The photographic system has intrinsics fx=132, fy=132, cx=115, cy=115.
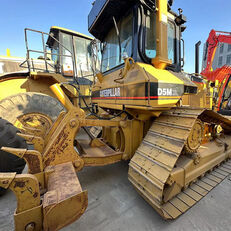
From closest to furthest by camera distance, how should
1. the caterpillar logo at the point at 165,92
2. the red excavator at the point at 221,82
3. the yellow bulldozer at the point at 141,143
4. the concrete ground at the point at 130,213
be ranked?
the yellow bulldozer at the point at 141,143
the concrete ground at the point at 130,213
the caterpillar logo at the point at 165,92
the red excavator at the point at 221,82

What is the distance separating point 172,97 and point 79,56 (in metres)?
5.06

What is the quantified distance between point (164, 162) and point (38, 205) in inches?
55.0

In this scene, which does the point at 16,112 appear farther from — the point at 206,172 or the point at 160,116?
the point at 206,172

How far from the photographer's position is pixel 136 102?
6.12 ft

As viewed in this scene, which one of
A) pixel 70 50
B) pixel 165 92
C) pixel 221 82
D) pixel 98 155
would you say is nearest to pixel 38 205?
pixel 98 155

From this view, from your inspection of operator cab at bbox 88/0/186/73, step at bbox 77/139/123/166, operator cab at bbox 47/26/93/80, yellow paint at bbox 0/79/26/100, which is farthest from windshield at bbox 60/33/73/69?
step at bbox 77/139/123/166

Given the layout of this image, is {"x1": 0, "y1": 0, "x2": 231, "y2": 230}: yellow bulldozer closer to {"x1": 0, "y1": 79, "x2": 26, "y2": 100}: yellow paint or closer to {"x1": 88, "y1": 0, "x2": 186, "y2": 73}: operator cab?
{"x1": 88, "y1": 0, "x2": 186, "y2": 73}: operator cab

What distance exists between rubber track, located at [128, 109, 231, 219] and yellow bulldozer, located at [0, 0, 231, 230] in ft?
0.04

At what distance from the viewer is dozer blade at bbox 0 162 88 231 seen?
3.45 ft

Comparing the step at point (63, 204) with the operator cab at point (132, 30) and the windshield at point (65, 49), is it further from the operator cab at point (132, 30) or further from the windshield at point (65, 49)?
the windshield at point (65, 49)

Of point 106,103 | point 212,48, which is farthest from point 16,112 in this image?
point 212,48

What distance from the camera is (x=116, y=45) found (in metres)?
2.69

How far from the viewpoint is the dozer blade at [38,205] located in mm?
1052

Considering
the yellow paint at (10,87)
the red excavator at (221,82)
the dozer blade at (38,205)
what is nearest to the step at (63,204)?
the dozer blade at (38,205)
